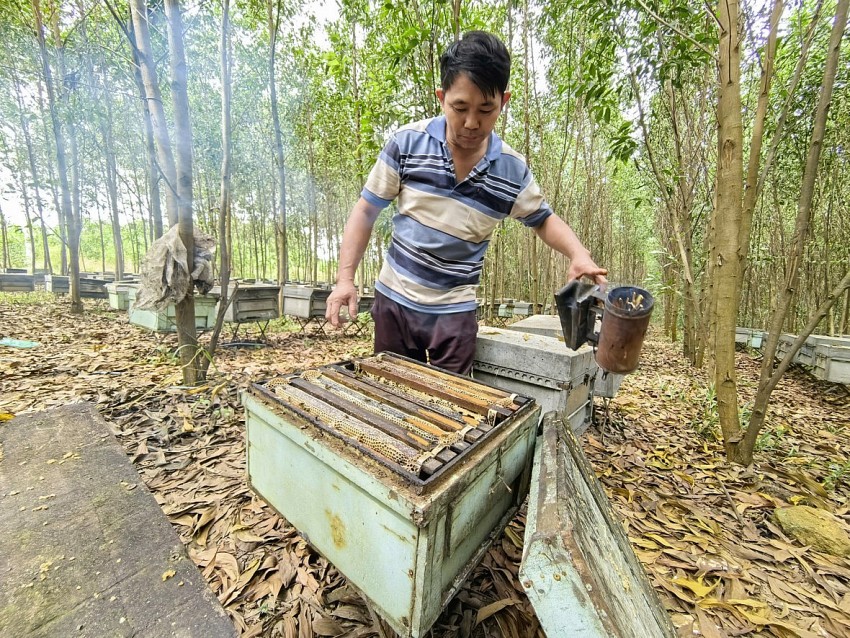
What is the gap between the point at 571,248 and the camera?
6.22 feet

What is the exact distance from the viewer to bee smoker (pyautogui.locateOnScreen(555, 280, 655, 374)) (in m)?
1.31

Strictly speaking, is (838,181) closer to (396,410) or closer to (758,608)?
(758,608)

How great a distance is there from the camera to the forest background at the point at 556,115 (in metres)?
2.76

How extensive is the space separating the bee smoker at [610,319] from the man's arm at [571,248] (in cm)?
14

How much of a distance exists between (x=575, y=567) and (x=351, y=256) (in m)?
1.60

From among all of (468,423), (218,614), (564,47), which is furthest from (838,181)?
(218,614)

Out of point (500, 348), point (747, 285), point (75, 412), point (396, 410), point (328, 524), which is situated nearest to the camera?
point (328, 524)

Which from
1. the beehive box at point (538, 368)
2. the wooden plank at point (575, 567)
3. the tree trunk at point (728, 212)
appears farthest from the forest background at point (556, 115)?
the wooden plank at point (575, 567)

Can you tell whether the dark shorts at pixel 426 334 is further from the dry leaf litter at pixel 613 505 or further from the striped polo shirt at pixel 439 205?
the dry leaf litter at pixel 613 505

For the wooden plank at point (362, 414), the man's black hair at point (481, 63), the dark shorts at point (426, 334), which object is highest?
the man's black hair at point (481, 63)

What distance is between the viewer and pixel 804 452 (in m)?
3.22

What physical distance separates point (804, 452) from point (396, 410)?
3915 millimetres

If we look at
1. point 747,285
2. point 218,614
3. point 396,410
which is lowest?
point 218,614

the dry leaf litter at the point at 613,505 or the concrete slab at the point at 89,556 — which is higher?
the concrete slab at the point at 89,556
